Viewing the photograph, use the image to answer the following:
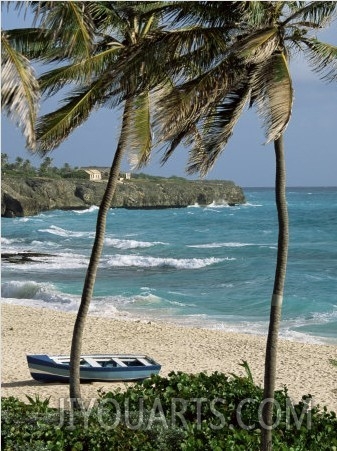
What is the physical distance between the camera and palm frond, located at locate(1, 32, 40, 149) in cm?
707

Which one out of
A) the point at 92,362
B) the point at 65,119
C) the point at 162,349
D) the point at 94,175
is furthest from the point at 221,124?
the point at 94,175

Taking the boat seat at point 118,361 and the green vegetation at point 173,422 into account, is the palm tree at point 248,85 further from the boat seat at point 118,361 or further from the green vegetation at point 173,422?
the boat seat at point 118,361

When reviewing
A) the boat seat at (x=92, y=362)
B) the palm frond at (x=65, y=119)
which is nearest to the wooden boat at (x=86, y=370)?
the boat seat at (x=92, y=362)

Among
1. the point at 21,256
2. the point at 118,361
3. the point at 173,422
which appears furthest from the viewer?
A: the point at 21,256

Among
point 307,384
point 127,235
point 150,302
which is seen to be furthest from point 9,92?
point 127,235

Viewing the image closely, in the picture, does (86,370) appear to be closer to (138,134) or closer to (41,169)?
(138,134)

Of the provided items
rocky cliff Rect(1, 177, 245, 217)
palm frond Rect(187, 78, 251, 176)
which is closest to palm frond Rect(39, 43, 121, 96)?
palm frond Rect(187, 78, 251, 176)

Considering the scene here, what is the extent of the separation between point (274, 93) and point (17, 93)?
7.67 feet

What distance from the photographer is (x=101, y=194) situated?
9819 cm

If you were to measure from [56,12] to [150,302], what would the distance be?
23.2 m


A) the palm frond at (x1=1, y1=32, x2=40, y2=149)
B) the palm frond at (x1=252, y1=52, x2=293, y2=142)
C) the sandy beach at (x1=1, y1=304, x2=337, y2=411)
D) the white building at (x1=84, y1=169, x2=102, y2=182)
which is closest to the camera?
the palm frond at (x1=1, y1=32, x2=40, y2=149)

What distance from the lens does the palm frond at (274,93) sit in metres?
7.41

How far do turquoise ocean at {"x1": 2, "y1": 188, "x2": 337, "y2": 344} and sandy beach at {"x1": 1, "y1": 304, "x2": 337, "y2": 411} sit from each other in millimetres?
2609

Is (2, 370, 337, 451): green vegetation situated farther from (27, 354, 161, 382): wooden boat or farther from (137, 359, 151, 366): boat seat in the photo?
(137, 359, 151, 366): boat seat
